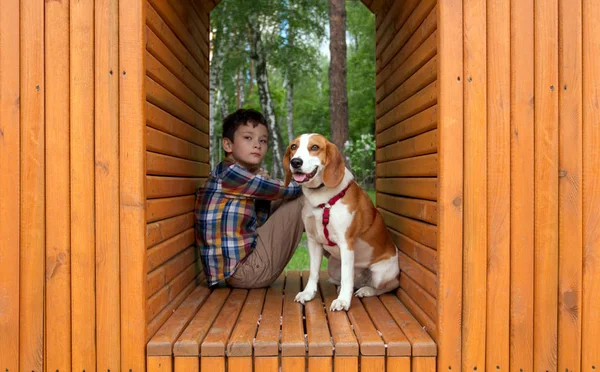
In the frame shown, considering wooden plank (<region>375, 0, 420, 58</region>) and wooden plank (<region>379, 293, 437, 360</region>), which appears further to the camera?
wooden plank (<region>375, 0, 420, 58</region>)

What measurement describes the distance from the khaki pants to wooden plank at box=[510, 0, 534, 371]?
5.80 ft

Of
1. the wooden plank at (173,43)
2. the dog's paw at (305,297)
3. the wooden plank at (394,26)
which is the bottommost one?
the dog's paw at (305,297)

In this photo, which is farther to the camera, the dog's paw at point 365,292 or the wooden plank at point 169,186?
the dog's paw at point 365,292

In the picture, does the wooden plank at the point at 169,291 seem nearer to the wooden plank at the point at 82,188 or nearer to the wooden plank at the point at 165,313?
the wooden plank at the point at 165,313

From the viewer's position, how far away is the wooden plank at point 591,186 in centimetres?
274

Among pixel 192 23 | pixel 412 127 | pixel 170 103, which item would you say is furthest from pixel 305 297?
pixel 192 23

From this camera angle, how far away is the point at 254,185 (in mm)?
3926

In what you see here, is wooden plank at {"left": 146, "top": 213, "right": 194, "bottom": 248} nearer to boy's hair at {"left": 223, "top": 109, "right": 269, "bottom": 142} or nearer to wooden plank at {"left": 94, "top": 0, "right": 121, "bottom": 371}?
wooden plank at {"left": 94, "top": 0, "right": 121, "bottom": 371}

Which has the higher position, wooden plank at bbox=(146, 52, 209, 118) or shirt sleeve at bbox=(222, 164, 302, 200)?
wooden plank at bbox=(146, 52, 209, 118)

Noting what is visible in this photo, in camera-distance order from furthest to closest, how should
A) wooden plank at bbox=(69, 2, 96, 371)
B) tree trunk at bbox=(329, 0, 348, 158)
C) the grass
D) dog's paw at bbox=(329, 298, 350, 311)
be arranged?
tree trunk at bbox=(329, 0, 348, 158), the grass, dog's paw at bbox=(329, 298, 350, 311), wooden plank at bbox=(69, 2, 96, 371)

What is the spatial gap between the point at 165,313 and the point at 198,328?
0.93 ft

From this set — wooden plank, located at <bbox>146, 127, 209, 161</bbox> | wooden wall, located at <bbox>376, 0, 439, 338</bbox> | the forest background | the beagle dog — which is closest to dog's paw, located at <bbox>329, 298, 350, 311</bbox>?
the beagle dog

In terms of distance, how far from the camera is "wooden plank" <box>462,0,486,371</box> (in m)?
2.70

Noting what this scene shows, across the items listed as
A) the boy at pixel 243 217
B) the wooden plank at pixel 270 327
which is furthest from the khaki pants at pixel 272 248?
the wooden plank at pixel 270 327
